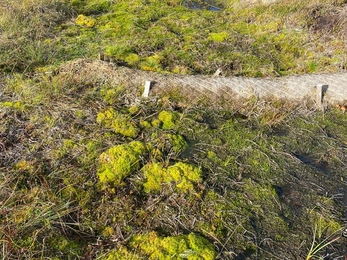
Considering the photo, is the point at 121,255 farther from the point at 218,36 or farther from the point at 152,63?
the point at 218,36

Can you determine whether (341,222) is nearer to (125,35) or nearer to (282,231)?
(282,231)

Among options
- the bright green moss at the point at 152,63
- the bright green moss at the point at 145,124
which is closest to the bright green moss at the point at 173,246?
the bright green moss at the point at 145,124

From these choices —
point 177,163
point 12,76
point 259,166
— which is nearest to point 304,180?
point 259,166

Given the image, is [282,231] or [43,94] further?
[43,94]

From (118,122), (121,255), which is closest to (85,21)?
(118,122)

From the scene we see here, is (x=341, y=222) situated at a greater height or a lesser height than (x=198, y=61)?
lesser

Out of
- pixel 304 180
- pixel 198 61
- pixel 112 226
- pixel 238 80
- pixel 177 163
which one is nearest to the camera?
pixel 112 226
